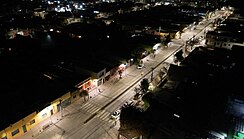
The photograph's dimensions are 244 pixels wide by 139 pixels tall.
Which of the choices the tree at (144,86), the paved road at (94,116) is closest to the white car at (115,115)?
the paved road at (94,116)

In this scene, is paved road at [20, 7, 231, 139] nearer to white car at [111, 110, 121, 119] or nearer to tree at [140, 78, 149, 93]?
white car at [111, 110, 121, 119]

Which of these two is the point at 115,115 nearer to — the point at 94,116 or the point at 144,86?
the point at 94,116

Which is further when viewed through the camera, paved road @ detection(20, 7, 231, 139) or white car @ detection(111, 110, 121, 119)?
white car @ detection(111, 110, 121, 119)

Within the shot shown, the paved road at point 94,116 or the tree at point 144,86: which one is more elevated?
the tree at point 144,86

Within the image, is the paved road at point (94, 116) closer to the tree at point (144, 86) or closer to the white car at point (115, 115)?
the white car at point (115, 115)

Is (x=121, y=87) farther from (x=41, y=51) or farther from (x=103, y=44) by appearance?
(x=41, y=51)

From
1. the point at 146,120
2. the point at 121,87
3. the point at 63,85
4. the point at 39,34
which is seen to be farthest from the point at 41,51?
the point at 146,120

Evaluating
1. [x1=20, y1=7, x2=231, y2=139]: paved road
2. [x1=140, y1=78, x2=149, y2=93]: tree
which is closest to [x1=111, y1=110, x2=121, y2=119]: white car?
[x1=20, y1=7, x2=231, y2=139]: paved road

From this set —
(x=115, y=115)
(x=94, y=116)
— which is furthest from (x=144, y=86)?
(x=94, y=116)

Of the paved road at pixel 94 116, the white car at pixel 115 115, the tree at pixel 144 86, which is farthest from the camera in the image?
the tree at pixel 144 86
